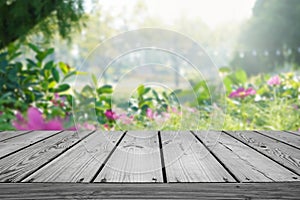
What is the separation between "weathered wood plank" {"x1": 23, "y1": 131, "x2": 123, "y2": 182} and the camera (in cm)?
92

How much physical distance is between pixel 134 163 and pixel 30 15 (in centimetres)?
208

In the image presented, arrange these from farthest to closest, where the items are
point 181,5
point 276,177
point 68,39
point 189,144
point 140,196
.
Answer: point 181,5, point 68,39, point 189,144, point 276,177, point 140,196

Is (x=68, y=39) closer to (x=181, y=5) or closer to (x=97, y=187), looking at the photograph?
(x=97, y=187)

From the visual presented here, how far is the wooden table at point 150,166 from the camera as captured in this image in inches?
32.2

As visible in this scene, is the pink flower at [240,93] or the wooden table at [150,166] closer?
the wooden table at [150,166]

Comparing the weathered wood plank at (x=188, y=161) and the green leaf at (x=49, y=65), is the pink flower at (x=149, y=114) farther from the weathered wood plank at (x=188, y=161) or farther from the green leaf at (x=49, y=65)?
the green leaf at (x=49, y=65)

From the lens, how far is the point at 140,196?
0.80 metres

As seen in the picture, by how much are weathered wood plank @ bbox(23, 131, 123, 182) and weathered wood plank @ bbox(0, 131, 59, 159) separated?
207 mm

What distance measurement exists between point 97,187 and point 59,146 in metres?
0.62

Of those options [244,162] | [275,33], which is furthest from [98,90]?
[275,33]

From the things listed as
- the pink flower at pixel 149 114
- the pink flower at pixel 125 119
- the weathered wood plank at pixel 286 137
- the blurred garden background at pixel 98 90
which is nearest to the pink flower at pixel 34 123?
the blurred garden background at pixel 98 90

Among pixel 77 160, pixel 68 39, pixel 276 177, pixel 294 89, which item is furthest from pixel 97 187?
pixel 294 89

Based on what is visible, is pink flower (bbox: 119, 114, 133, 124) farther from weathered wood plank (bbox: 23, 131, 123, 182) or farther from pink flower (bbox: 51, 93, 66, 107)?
pink flower (bbox: 51, 93, 66, 107)

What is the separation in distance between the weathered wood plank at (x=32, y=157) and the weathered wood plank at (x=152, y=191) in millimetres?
100
